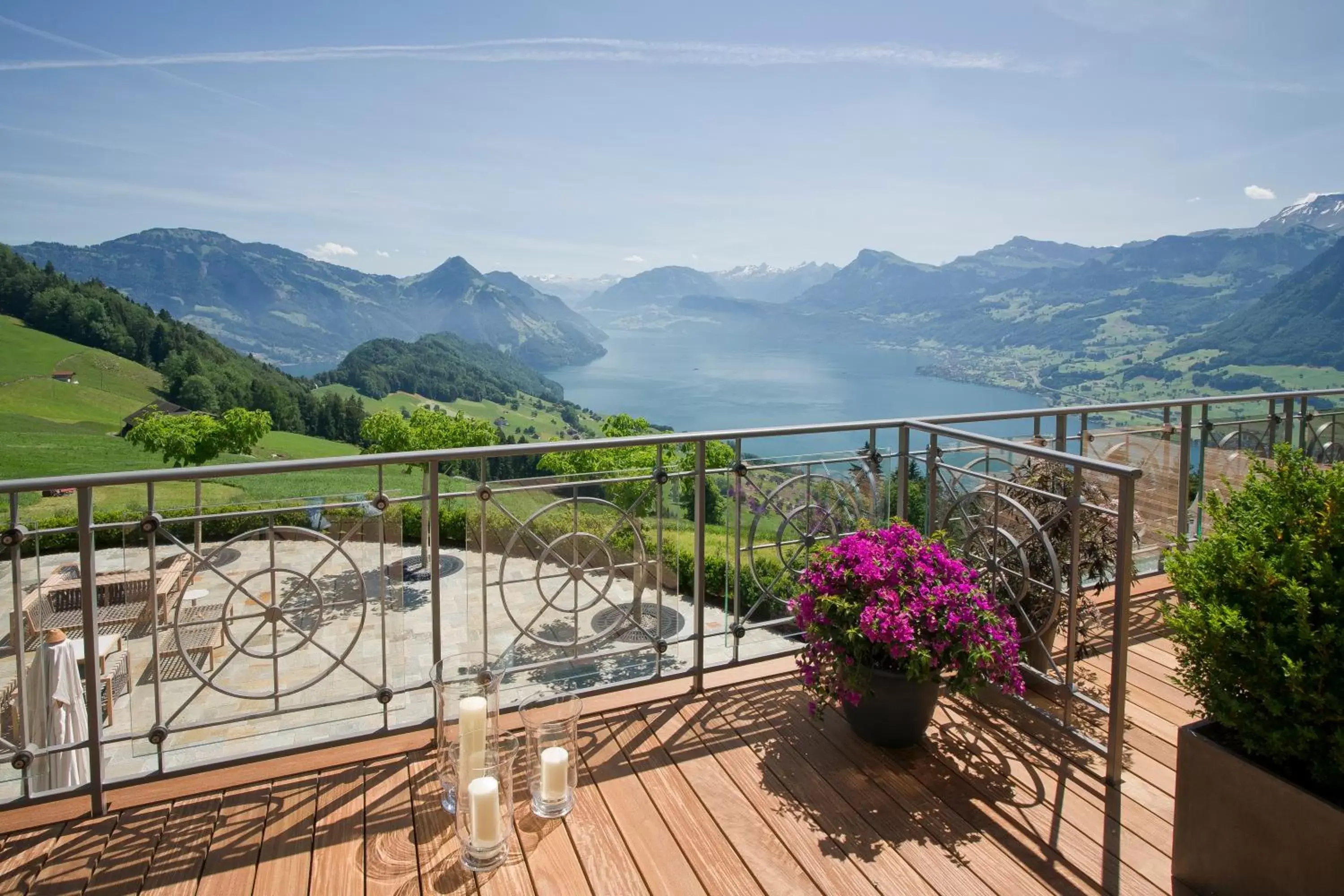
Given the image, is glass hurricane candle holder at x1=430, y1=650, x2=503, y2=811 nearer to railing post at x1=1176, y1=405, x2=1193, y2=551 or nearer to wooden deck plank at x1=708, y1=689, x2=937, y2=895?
wooden deck plank at x1=708, y1=689, x2=937, y2=895

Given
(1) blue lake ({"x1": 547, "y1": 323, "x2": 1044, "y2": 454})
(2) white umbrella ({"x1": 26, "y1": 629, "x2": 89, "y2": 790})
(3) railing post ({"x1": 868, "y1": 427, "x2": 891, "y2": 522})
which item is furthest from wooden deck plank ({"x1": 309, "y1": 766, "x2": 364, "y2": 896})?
(1) blue lake ({"x1": 547, "y1": 323, "x2": 1044, "y2": 454})

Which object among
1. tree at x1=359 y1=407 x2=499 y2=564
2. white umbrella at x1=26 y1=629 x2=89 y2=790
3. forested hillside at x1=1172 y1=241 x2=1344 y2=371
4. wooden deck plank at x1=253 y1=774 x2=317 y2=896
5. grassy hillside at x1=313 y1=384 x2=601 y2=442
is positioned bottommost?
grassy hillside at x1=313 y1=384 x2=601 y2=442

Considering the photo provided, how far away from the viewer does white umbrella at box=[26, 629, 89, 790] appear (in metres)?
2.87

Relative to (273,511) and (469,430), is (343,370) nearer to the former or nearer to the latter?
(469,430)

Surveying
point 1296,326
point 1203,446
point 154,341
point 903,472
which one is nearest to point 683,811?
point 903,472

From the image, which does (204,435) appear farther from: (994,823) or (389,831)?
(994,823)

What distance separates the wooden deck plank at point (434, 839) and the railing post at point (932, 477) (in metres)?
2.34

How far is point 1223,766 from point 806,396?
105 metres

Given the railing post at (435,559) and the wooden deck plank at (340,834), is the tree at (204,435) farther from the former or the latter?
the wooden deck plank at (340,834)

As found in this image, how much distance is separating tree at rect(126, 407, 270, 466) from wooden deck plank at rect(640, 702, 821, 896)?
46221 millimetres

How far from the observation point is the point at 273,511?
7.95ft

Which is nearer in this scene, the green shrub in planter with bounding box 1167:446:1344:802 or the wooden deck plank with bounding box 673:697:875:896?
the green shrub in planter with bounding box 1167:446:1344:802

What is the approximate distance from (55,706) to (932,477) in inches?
183

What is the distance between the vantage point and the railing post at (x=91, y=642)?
213 cm
